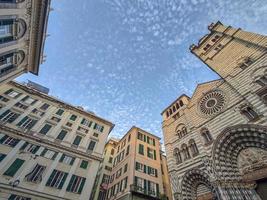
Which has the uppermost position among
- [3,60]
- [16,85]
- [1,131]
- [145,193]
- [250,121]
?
[16,85]

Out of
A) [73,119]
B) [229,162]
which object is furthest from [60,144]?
[229,162]

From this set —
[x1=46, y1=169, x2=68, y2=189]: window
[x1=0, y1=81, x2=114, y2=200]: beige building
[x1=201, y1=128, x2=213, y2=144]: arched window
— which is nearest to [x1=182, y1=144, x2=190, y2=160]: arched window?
[x1=201, y1=128, x2=213, y2=144]: arched window

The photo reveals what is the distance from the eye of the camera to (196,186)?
48.6ft

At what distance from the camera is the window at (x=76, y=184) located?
18.1 m

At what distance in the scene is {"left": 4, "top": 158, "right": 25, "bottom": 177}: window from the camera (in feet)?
52.7

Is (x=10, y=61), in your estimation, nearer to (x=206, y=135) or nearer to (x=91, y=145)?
(x=91, y=145)

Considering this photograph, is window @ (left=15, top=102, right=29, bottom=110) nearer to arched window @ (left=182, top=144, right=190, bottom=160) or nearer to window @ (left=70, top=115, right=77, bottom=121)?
window @ (left=70, top=115, right=77, bottom=121)

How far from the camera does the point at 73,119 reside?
26016mm

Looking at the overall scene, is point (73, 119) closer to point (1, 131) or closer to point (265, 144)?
point (1, 131)

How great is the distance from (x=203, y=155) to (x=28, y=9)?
889 inches

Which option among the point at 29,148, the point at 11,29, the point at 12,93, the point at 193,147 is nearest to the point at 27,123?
the point at 29,148

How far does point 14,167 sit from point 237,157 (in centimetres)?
2277

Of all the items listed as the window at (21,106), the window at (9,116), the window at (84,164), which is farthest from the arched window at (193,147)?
the window at (21,106)

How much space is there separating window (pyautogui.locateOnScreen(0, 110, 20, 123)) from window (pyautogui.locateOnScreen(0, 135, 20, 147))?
2.51m
